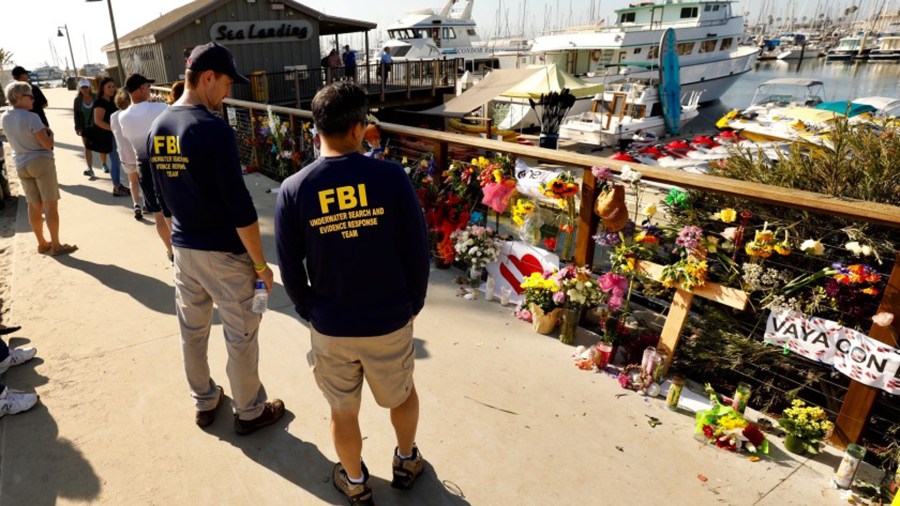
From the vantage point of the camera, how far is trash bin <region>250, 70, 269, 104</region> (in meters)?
16.1

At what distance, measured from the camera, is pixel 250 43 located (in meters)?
17.6

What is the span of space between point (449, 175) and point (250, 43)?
16012 millimetres

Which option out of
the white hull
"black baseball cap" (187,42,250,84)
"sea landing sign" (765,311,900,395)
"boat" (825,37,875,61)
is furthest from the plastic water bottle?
"boat" (825,37,875,61)

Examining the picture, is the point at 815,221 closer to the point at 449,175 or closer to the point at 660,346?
the point at 660,346

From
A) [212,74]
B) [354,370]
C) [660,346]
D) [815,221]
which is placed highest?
[212,74]

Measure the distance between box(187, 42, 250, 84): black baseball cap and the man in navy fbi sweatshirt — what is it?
2.63 ft

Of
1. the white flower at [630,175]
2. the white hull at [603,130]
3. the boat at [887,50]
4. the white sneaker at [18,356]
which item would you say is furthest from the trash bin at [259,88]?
the boat at [887,50]

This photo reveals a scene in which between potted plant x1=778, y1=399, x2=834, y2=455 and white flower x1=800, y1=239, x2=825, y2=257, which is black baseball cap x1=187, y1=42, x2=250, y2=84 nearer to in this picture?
white flower x1=800, y1=239, x2=825, y2=257

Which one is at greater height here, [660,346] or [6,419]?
[660,346]

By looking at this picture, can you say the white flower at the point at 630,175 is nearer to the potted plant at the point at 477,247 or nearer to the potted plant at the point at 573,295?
the potted plant at the point at 573,295

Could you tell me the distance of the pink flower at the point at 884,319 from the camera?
2287 millimetres

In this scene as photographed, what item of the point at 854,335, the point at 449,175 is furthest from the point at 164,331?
the point at 854,335

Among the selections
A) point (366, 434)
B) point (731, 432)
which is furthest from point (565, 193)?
point (366, 434)

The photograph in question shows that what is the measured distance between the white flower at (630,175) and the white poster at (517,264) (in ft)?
2.83
